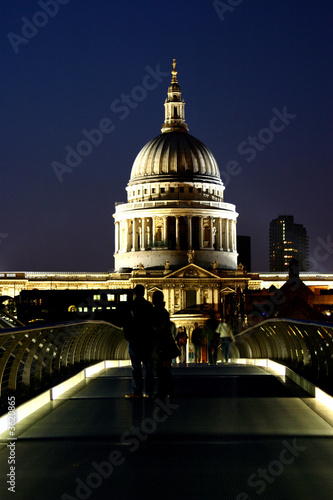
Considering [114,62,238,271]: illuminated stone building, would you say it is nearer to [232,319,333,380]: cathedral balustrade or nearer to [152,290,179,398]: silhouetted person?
[232,319,333,380]: cathedral balustrade

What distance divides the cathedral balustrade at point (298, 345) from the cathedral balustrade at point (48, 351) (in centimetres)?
430

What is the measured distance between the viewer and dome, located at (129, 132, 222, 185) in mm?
191250

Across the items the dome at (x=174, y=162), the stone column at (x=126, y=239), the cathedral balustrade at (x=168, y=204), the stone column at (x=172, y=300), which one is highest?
the dome at (x=174, y=162)

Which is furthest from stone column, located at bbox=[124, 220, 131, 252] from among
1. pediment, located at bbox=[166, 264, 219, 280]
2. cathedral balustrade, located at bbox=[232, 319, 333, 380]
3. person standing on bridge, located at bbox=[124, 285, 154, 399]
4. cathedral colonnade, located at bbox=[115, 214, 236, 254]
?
person standing on bridge, located at bbox=[124, 285, 154, 399]

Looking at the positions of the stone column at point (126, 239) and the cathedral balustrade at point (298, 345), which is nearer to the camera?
the cathedral balustrade at point (298, 345)

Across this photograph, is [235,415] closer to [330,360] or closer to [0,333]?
[330,360]

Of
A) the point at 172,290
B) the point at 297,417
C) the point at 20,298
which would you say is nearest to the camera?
the point at 297,417

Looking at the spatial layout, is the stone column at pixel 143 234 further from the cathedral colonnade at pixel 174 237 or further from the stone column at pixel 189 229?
the stone column at pixel 189 229

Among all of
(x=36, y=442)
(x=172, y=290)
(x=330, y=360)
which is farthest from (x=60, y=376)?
(x=172, y=290)

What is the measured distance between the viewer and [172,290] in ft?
596

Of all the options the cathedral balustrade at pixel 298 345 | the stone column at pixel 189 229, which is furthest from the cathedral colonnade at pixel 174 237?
the cathedral balustrade at pixel 298 345

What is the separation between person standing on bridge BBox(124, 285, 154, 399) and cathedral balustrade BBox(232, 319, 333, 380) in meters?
2.71

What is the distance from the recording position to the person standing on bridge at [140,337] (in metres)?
19.9

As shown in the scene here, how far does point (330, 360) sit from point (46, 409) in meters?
4.76
